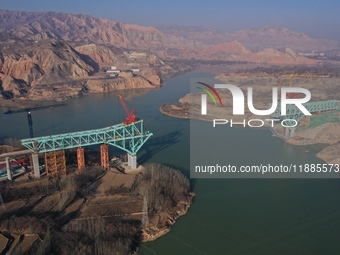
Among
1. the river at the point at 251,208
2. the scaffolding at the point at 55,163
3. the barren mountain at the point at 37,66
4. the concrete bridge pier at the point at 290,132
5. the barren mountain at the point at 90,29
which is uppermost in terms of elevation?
the barren mountain at the point at 90,29

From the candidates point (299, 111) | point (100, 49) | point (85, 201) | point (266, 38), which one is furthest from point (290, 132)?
point (266, 38)

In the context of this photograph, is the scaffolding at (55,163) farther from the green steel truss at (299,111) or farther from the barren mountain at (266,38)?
the barren mountain at (266,38)

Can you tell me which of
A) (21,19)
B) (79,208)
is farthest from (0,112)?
(21,19)

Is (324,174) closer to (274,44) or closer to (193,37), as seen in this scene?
(274,44)

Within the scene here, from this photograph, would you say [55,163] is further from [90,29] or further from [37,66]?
[90,29]

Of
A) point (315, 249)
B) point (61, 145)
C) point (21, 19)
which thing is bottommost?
point (315, 249)

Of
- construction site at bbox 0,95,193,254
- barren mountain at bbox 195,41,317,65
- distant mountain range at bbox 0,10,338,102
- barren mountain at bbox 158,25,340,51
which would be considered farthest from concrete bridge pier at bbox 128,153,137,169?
barren mountain at bbox 158,25,340,51

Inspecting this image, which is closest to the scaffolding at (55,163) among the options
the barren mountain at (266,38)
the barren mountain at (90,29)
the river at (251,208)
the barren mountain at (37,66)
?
the river at (251,208)
